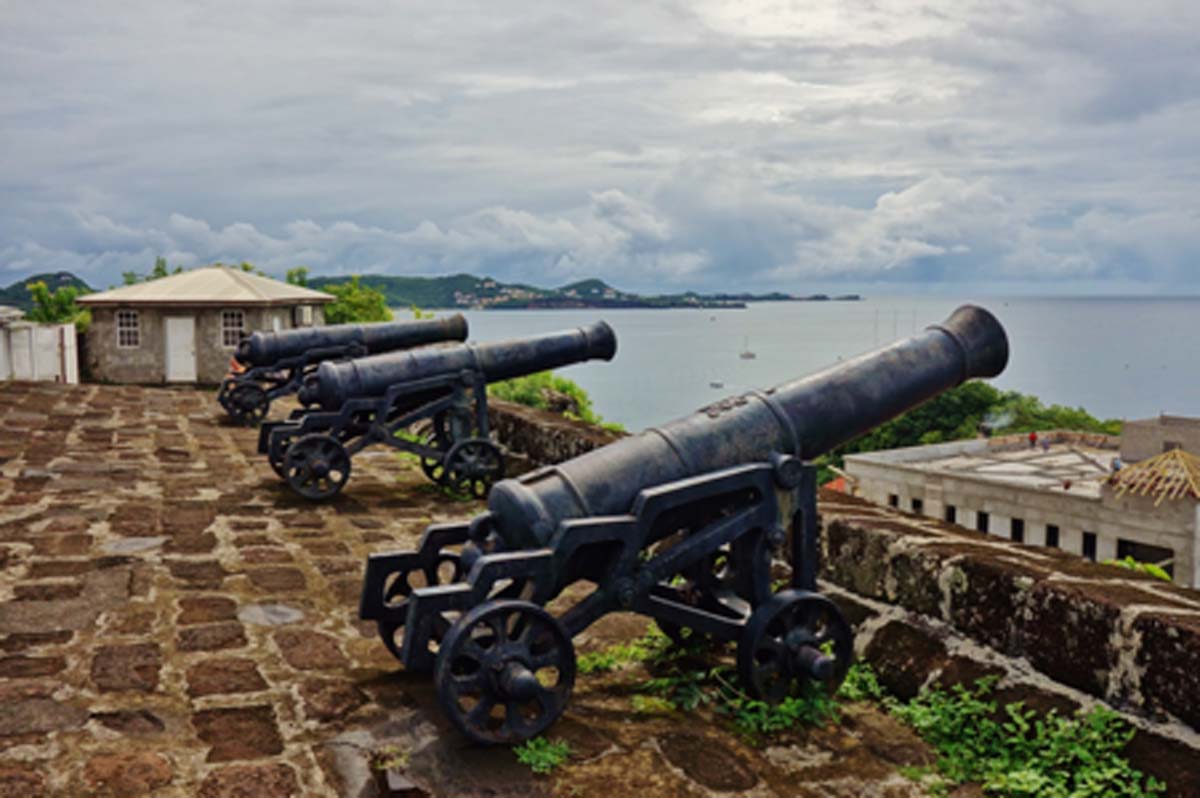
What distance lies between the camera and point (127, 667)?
13.4 feet

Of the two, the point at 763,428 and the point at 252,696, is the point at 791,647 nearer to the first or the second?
the point at 763,428

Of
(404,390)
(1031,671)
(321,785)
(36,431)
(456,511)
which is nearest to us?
(321,785)

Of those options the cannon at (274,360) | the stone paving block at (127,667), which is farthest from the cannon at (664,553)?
the cannon at (274,360)

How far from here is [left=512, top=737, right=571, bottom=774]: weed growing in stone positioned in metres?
3.34

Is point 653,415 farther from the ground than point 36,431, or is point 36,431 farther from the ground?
point 36,431

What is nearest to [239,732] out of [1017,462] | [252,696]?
[252,696]

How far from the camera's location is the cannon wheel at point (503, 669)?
332 cm

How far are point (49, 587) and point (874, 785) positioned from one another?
387cm

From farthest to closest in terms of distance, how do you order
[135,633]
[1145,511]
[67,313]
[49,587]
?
1. [67,313]
2. [1145,511]
3. [49,587]
4. [135,633]

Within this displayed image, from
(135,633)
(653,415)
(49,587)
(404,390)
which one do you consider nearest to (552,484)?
(135,633)

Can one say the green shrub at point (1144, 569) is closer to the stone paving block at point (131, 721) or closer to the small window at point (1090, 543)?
the stone paving block at point (131, 721)

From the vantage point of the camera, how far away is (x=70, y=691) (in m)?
3.83

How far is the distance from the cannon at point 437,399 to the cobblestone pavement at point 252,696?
50.7 inches

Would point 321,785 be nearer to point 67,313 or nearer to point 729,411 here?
point 729,411
